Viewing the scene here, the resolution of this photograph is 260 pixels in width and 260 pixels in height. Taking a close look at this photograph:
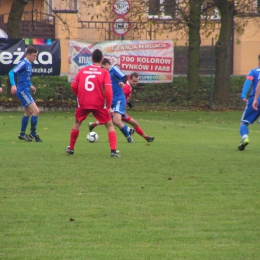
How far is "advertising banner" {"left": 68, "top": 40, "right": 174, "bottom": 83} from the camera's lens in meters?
24.6

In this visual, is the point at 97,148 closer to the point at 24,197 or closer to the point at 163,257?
the point at 24,197

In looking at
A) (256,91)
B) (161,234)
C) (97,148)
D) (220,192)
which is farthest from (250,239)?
(97,148)

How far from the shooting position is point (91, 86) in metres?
11.2

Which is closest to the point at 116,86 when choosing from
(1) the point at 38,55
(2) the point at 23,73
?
(2) the point at 23,73

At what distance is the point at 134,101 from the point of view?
26.4 metres

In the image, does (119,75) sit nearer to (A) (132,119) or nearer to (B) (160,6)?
(A) (132,119)

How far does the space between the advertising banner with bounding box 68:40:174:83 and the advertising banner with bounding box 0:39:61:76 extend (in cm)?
59

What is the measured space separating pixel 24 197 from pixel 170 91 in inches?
794

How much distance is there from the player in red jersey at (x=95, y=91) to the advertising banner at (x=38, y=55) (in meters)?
13.2

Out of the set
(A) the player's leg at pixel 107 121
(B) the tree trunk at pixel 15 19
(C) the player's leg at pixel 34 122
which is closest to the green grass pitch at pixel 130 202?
(A) the player's leg at pixel 107 121

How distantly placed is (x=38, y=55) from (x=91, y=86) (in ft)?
43.8

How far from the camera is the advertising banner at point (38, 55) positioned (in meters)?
24.0

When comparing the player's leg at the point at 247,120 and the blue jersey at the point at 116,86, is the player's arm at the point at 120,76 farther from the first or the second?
the player's leg at the point at 247,120

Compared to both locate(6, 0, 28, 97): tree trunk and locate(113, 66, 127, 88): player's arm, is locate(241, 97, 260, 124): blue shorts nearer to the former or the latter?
locate(113, 66, 127, 88): player's arm
